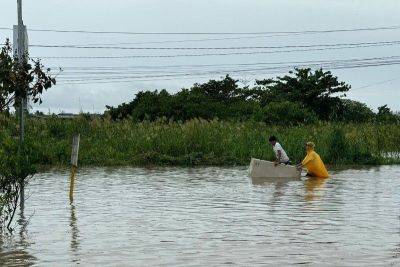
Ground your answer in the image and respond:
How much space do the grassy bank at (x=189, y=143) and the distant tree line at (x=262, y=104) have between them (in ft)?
44.7

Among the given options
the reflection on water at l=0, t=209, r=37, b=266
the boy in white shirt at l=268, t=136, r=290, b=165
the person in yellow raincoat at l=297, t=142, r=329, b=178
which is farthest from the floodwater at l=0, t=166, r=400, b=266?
the boy in white shirt at l=268, t=136, r=290, b=165

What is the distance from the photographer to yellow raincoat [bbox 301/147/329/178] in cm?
2422

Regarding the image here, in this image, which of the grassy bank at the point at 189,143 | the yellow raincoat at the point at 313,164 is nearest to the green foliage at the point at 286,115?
the grassy bank at the point at 189,143

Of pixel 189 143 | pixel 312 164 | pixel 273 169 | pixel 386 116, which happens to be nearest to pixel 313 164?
pixel 312 164

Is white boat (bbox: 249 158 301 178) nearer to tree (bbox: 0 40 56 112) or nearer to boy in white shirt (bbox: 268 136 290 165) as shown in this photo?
boy in white shirt (bbox: 268 136 290 165)

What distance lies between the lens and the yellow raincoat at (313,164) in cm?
2422

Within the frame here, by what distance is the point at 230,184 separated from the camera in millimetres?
22844

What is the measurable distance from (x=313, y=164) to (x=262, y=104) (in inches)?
1579

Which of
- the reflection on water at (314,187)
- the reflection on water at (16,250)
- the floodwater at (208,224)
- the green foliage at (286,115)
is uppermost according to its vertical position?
the green foliage at (286,115)

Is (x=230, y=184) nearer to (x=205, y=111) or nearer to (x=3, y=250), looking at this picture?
(x=3, y=250)

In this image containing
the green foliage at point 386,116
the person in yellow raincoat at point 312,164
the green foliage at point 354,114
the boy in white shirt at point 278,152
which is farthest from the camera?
the green foliage at point 354,114

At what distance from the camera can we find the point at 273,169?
2406cm

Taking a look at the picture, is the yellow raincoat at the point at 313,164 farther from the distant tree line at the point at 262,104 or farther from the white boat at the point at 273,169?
the distant tree line at the point at 262,104

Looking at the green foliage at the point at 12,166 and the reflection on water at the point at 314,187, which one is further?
the reflection on water at the point at 314,187
